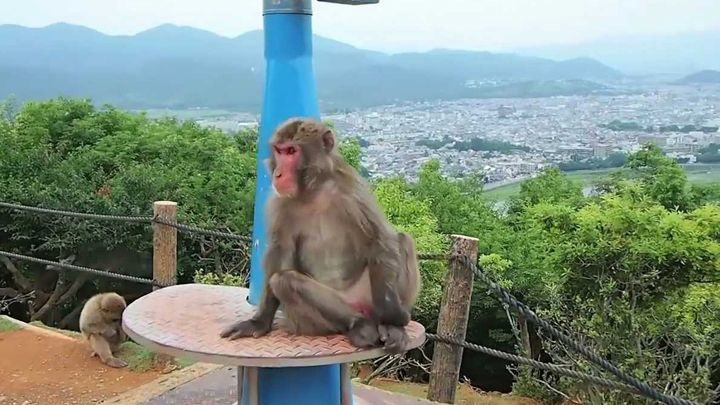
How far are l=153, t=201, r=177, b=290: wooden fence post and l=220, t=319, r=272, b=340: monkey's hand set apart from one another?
2.11 metres

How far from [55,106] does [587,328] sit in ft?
27.4

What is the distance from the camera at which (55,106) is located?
38.0 ft

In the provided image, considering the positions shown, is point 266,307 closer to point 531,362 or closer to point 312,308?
point 312,308

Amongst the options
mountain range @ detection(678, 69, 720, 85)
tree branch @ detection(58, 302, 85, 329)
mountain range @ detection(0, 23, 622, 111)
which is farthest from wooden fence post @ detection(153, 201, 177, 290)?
mountain range @ detection(678, 69, 720, 85)

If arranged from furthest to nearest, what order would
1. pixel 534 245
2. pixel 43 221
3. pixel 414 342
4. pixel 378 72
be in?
1. pixel 378 72
2. pixel 534 245
3. pixel 43 221
4. pixel 414 342

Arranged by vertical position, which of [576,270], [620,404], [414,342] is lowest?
[620,404]

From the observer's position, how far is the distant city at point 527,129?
15.4 m

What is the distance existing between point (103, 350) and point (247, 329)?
10.1 ft

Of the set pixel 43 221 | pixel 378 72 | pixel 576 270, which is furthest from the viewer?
pixel 378 72

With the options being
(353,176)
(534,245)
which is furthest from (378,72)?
A: (353,176)

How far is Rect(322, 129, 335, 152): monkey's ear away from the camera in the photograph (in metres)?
2.40

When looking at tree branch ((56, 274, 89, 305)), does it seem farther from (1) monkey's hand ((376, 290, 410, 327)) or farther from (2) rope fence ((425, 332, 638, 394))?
(1) monkey's hand ((376, 290, 410, 327))

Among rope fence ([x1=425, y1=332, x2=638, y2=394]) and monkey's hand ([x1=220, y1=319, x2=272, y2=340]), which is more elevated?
monkey's hand ([x1=220, y1=319, x2=272, y2=340])

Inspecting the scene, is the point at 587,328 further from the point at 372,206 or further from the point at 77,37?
the point at 77,37
